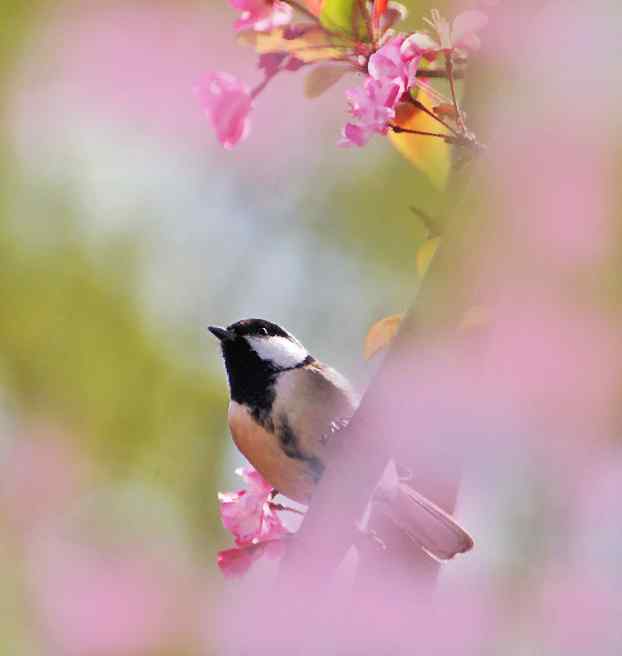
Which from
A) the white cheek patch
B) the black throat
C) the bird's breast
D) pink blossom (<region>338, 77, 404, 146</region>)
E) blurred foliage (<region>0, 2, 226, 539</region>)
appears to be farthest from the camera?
blurred foliage (<region>0, 2, 226, 539</region>)

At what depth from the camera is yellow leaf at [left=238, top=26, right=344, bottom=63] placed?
3.15 feet

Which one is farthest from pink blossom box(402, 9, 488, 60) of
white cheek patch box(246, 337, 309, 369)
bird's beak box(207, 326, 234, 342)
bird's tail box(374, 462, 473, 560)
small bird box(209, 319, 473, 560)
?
bird's beak box(207, 326, 234, 342)

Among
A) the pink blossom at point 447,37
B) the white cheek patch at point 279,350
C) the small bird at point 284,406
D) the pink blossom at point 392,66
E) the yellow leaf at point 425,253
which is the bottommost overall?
the yellow leaf at point 425,253

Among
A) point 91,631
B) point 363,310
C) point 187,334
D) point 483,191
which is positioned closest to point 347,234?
point 363,310

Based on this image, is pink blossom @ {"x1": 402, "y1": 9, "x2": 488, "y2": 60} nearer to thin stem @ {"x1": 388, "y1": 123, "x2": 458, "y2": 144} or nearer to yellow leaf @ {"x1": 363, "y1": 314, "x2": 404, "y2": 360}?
thin stem @ {"x1": 388, "y1": 123, "x2": 458, "y2": 144}

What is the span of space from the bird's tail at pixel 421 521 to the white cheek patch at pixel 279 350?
0.77 m

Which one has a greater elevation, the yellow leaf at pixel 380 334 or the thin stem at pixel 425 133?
the thin stem at pixel 425 133

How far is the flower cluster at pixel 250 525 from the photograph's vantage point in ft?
3.13

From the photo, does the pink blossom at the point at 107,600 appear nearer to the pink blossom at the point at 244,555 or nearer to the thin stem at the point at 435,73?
the pink blossom at the point at 244,555

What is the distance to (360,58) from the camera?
96cm

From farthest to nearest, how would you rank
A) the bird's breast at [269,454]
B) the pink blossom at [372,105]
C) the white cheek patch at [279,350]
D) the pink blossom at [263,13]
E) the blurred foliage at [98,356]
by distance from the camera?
the blurred foliage at [98,356] → the white cheek patch at [279,350] → the bird's breast at [269,454] → the pink blossom at [263,13] → the pink blossom at [372,105]

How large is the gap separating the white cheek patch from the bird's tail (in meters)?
0.77

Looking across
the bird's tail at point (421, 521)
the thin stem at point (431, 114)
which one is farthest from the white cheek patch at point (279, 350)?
the thin stem at point (431, 114)

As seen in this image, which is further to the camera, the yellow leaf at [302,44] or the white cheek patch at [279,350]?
the white cheek patch at [279,350]
